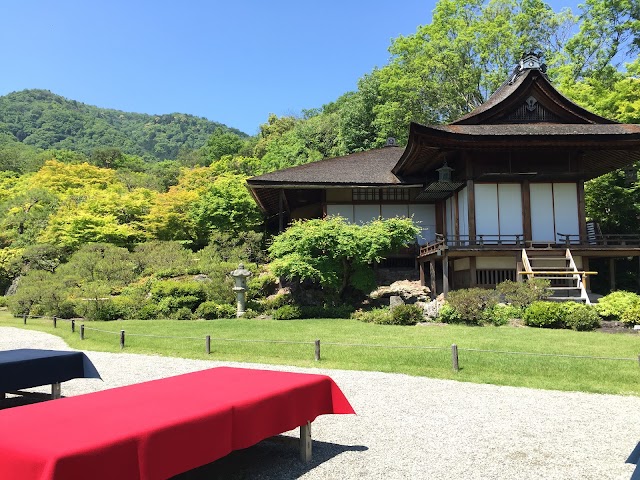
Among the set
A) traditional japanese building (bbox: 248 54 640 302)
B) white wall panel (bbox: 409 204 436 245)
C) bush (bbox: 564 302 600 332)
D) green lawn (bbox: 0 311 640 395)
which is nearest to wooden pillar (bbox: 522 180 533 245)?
traditional japanese building (bbox: 248 54 640 302)

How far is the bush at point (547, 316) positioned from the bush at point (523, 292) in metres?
1.13

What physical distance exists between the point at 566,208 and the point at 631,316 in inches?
320

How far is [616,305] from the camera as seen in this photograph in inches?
633

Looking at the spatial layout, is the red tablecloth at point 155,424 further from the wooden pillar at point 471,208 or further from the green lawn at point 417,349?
the wooden pillar at point 471,208

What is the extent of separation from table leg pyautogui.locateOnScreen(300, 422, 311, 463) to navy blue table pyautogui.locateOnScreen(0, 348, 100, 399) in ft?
14.2

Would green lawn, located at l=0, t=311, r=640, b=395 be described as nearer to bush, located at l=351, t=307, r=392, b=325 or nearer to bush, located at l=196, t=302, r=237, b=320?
bush, located at l=351, t=307, r=392, b=325

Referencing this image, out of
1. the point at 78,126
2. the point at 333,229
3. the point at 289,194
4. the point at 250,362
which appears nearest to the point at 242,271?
the point at 333,229

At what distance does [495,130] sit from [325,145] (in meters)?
25.9

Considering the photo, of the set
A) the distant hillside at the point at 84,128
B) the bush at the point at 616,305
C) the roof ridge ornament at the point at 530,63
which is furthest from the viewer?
the distant hillside at the point at 84,128

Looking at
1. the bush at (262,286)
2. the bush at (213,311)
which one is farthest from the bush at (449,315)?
the bush at (262,286)

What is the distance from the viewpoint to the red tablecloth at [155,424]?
3.55 metres

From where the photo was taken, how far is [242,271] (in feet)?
68.9

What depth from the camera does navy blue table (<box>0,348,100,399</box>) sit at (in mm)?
7449

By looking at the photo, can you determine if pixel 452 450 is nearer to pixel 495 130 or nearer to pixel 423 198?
pixel 495 130
